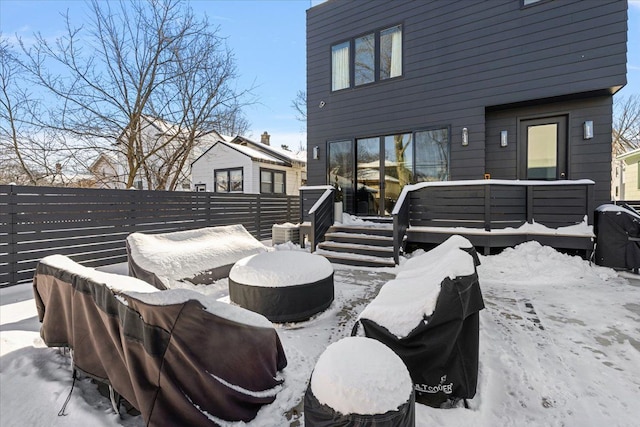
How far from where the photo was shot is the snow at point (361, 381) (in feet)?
4.05

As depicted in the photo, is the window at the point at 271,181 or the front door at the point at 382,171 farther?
the window at the point at 271,181

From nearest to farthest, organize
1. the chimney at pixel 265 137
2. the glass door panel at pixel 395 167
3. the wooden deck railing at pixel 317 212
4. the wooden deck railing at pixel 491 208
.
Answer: the wooden deck railing at pixel 491 208 < the wooden deck railing at pixel 317 212 < the glass door panel at pixel 395 167 < the chimney at pixel 265 137

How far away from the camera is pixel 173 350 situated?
162cm

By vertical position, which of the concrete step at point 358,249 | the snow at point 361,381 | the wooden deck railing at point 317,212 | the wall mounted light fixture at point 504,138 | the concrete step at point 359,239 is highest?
the wall mounted light fixture at point 504,138

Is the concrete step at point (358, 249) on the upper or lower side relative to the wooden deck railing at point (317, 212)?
lower

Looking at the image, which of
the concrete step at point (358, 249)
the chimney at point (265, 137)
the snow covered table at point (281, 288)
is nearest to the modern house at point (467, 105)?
the concrete step at point (358, 249)

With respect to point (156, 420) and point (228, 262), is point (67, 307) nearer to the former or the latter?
point (156, 420)

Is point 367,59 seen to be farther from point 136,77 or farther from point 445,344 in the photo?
point 445,344

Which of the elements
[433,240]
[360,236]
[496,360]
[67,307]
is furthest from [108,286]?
[433,240]

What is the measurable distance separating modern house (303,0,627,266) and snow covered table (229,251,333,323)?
2757mm

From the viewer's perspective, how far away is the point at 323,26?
8570 millimetres

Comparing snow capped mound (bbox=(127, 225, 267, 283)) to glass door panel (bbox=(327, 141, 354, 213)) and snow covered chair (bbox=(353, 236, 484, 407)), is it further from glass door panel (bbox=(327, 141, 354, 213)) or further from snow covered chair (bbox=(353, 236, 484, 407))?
glass door panel (bbox=(327, 141, 354, 213))

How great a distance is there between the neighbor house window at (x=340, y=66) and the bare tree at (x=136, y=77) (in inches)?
164

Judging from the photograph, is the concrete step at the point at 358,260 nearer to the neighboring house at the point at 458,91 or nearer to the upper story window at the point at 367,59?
the neighboring house at the point at 458,91
